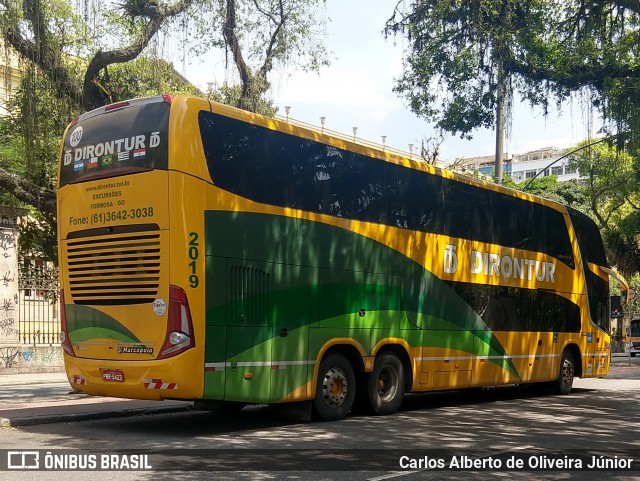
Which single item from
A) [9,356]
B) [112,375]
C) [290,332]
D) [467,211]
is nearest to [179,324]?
[112,375]

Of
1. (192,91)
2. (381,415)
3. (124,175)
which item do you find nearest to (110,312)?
(124,175)

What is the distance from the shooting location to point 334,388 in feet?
40.2

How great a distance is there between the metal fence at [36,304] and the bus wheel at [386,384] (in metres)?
12.4

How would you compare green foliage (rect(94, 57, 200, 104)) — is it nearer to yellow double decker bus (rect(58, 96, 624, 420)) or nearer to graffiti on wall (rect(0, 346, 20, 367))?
yellow double decker bus (rect(58, 96, 624, 420))

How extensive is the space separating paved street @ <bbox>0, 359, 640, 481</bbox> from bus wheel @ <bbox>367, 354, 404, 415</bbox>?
252mm

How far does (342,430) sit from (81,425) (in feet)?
11.8

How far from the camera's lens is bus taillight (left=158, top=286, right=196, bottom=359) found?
10117 millimetres

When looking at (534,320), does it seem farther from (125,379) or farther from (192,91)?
(192,91)

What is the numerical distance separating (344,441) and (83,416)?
4.24 meters

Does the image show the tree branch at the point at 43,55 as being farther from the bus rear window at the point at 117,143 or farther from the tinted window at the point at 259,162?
the tinted window at the point at 259,162

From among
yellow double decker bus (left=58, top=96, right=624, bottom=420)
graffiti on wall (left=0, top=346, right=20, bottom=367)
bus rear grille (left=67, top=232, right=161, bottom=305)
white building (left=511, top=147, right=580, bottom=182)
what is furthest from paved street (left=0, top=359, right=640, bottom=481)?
white building (left=511, top=147, right=580, bottom=182)

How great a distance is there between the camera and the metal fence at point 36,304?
23.1m

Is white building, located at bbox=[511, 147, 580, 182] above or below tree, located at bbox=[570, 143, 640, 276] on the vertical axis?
above

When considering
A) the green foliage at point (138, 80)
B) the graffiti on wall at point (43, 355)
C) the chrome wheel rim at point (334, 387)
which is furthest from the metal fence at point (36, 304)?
the chrome wheel rim at point (334, 387)
